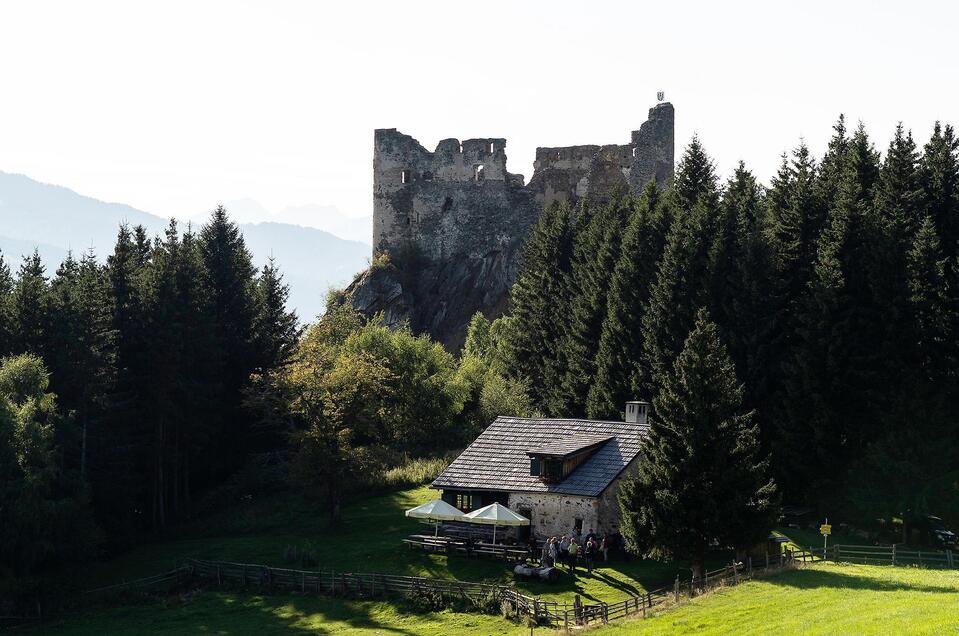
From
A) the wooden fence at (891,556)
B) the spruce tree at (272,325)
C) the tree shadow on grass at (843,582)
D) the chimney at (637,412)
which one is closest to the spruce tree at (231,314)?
the spruce tree at (272,325)

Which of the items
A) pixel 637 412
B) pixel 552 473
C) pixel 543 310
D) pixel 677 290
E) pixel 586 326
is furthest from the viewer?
Answer: pixel 543 310

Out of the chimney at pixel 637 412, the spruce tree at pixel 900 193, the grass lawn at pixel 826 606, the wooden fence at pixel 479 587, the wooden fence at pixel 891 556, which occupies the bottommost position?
the wooden fence at pixel 479 587

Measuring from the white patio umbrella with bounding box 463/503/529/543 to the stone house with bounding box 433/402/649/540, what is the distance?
5.56 ft

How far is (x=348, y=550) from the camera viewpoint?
170 feet

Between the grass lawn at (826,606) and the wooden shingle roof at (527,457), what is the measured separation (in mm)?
10502

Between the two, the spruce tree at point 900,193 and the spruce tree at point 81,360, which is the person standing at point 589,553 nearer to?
the spruce tree at point 900,193

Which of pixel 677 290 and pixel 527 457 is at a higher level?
pixel 677 290

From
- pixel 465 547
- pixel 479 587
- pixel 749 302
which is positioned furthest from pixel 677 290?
pixel 479 587

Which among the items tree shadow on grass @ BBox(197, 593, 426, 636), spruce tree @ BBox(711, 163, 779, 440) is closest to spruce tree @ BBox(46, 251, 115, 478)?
tree shadow on grass @ BBox(197, 593, 426, 636)

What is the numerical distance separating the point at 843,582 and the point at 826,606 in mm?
4219

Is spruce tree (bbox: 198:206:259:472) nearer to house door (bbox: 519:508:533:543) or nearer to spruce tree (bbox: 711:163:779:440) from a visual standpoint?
house door (bbox: 519:508:533:543)

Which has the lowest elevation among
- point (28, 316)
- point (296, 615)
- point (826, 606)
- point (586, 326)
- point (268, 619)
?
point (268, 619)

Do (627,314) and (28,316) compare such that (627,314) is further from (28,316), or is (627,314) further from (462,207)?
(462,207)

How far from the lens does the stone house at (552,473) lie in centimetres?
4869
